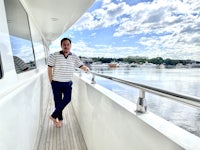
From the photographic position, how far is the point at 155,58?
1.41m

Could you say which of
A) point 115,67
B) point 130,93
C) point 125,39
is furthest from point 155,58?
point 125,39

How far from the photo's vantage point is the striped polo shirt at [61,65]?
2.87 metres

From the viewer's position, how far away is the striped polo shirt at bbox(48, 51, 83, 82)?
2.87 m

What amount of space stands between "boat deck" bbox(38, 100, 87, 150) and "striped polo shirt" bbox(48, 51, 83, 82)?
2.61ft

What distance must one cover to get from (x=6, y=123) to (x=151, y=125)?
2.26ft

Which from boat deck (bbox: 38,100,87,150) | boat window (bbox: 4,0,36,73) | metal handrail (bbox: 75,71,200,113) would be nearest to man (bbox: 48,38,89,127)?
boat deck (bbox: 38,100,87,150)

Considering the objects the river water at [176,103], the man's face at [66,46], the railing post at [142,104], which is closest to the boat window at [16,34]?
the man's face at [66,46]

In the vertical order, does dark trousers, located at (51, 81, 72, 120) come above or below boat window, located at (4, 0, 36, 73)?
below

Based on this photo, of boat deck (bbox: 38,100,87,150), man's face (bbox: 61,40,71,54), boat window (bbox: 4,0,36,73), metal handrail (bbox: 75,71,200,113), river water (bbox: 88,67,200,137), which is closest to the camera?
metal handrail (bbox: 75,71,200,113)

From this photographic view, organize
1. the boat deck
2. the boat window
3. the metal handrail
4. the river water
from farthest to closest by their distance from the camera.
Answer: the boat deck < the boat window < the river water < the metal handrail

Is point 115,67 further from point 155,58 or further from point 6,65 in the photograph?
point 6,65

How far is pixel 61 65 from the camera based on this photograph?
2.87 metres

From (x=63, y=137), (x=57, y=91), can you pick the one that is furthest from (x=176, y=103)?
(x=57, y=91)

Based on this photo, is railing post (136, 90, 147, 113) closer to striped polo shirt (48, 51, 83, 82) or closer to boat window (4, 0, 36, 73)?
boat window (4, 0, 36, 73)
